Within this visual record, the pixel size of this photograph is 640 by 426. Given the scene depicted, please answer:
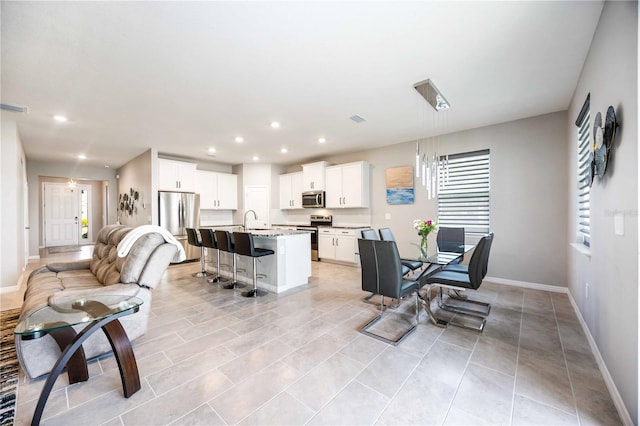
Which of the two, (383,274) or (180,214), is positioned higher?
(180,214)

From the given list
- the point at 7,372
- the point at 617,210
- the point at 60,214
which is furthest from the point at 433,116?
the point at 60,214

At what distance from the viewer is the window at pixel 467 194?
448cm

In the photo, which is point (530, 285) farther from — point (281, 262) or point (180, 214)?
point (180, 214)

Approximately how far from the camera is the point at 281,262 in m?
3.96

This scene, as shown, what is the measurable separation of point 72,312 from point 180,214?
16.2 ft

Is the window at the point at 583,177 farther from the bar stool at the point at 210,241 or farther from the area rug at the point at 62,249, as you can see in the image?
Result: the area rug at the point at 62,249

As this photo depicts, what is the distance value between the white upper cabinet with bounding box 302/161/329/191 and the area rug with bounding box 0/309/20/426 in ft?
17.3

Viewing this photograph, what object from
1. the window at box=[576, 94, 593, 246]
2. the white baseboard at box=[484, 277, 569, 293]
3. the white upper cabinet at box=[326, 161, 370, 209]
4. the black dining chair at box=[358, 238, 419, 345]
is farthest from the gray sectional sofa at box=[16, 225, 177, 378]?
the white baseboard at box=[484, 277, 569, 293]

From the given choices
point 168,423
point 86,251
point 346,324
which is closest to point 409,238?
point 346,324

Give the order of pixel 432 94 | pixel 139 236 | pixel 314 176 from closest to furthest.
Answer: pixel 139 236 → pixel 432 94 → pixel 314 176

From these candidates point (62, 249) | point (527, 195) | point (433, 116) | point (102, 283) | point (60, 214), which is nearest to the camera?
point (102, 283)

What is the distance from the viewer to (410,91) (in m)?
3.12

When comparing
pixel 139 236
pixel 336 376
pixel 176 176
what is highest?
pixel 176 176

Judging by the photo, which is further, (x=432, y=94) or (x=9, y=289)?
(x=9, y=289)
